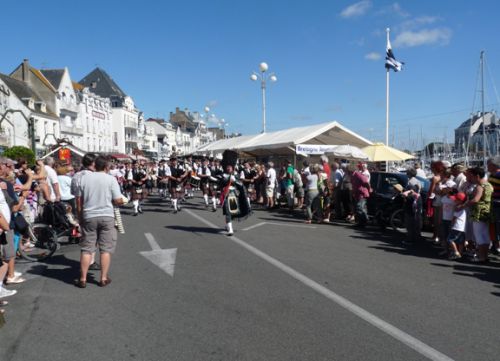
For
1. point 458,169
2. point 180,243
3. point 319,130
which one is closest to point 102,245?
point 180,243

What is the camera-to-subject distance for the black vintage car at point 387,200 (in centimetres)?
1148

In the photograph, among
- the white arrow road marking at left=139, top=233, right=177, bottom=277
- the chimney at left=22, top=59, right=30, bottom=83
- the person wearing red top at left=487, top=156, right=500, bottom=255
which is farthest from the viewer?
the chimney at left=22, top=59, right=30, bottom=83

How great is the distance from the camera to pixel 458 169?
914cm

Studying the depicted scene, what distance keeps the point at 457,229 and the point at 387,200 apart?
14.2ft

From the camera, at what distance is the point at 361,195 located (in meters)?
12.0

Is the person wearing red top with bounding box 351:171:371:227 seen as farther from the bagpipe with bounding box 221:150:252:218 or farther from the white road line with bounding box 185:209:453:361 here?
the white road line with bounding box 185:209:453:361

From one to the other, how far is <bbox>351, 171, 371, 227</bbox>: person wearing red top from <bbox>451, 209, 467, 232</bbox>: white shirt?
13.1 ft

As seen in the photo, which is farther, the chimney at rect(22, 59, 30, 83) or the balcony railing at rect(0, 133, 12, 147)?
the chimney at rect(22, 59, 30, 83)

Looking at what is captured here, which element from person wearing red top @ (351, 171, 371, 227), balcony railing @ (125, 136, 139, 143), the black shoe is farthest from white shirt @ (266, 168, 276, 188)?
balcony railing @ (125, 136, 139, 143)

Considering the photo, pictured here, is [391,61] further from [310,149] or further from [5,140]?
[5,140]

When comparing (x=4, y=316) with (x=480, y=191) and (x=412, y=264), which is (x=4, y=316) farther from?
(x=480, y=191)

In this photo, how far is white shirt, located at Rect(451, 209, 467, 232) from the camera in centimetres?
787

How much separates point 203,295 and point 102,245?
5.66ft

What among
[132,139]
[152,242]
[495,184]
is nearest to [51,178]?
[152,242]
